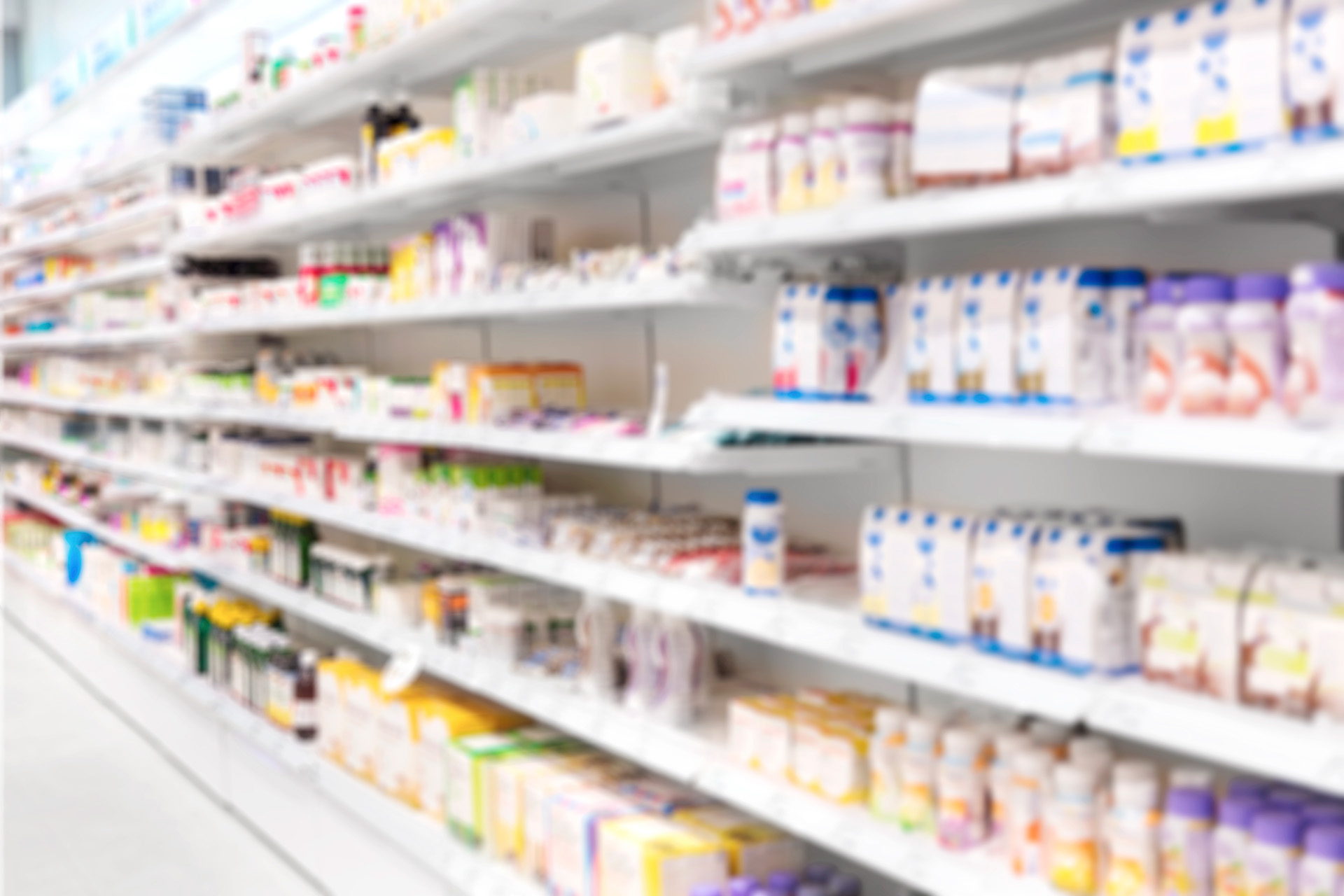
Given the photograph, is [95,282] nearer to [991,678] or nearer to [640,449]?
[640,449]

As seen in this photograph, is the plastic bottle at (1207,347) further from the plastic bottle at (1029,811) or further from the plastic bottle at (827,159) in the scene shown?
the plastic bottle at (827,159)

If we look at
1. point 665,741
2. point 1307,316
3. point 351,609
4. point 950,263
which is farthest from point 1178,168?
point 351,609

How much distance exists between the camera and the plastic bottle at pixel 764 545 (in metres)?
2.78

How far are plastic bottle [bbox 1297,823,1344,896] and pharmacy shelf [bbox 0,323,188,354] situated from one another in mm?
5215

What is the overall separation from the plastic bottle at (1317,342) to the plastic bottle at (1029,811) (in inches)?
28.8

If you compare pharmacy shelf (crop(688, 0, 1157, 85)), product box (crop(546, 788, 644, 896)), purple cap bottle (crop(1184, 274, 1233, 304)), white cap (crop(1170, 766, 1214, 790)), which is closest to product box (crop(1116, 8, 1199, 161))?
purple cap bottle (crop(1184, 274, 1233, 304))

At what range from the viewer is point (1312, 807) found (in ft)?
6.31

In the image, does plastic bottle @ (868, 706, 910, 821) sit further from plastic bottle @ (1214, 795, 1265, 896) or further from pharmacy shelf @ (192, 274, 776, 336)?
pharmacy shelf @ (192, 274, 776, 336)

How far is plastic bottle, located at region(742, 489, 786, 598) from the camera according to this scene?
9.13 feet

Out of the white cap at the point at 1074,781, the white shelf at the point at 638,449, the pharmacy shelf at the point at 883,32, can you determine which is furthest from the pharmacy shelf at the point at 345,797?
the pharmacy shelf at the point at 883,32

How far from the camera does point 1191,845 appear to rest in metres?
1.97

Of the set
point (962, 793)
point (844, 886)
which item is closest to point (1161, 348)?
point (962, 793)

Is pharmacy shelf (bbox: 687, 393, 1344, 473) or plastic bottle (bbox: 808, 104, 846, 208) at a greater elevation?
plastic bottle (bbox: 808, 104, 846, 208)

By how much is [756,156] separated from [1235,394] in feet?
3.55
